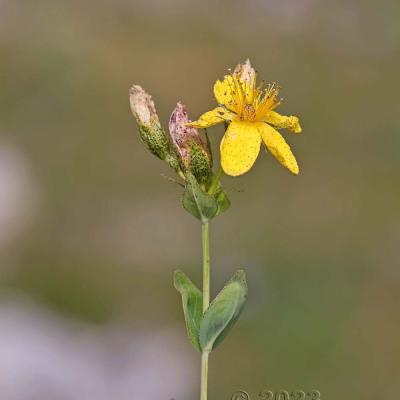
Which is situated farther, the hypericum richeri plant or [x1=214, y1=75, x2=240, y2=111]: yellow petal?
[x1=214, y1=75, x2=240, y2=111]: yellow petal

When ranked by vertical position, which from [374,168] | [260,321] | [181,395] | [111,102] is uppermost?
[111,102]

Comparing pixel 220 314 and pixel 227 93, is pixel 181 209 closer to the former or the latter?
pixel 227 93

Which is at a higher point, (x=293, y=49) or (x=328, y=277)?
(x=293, y=49)

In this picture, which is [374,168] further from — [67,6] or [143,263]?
[67,6]

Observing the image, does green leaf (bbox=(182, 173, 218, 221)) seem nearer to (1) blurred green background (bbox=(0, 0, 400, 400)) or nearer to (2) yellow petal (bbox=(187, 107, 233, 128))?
(2) yellow petal (bbox=(187, 107, 233, 128))

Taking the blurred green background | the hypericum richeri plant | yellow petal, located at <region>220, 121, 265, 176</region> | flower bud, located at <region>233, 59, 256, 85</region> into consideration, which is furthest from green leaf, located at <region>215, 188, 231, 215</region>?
the blurred green background

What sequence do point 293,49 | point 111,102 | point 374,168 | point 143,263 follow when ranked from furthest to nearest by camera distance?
point 293,49, point 111,102, point 374,168, point 143,263

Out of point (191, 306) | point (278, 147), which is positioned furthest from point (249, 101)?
point (191, 306)

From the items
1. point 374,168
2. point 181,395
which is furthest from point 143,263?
point 374,168
